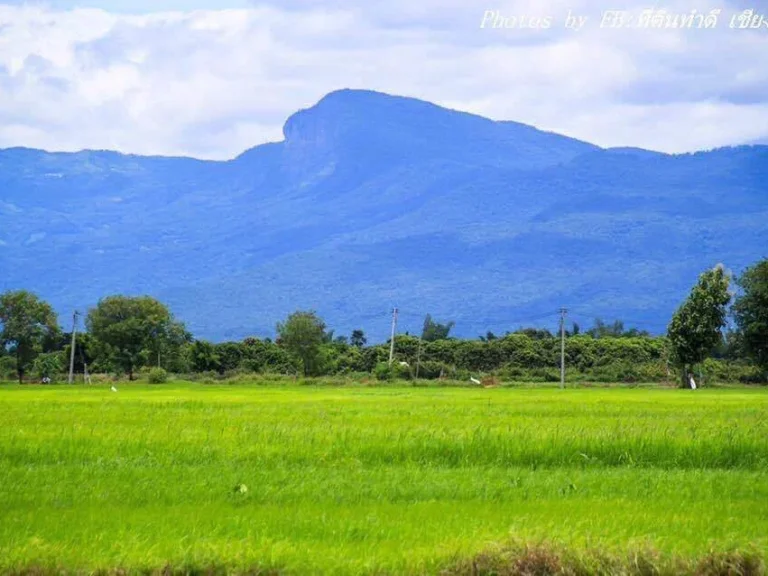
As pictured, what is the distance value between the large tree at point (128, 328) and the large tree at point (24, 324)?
A: 3991 mm

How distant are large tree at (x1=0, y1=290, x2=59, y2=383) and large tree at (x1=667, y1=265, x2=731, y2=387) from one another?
161ft

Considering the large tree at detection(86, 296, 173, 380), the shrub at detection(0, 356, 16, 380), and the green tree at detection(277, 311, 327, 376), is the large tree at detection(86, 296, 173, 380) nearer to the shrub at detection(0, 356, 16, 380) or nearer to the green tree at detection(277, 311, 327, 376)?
the shrub at detection(0, 356, 16, 380)

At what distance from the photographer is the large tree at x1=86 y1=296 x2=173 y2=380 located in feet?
301

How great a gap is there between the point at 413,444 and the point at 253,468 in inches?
132

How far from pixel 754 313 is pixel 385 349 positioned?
121 feet

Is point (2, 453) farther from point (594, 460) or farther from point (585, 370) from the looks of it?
point (585, 370)

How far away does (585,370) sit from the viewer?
9881 centimetres

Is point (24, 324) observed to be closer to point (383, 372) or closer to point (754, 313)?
point (383, 372)

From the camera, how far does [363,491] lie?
14.6 meters

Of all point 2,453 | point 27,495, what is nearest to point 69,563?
point 27,495

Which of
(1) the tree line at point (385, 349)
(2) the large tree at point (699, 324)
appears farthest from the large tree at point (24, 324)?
(2) the large tree at point (699, 324)

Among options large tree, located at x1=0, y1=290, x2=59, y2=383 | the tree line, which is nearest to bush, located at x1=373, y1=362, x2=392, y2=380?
the tree line

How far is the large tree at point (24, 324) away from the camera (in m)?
90.2

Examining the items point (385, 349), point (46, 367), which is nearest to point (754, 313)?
point (385, 349)
